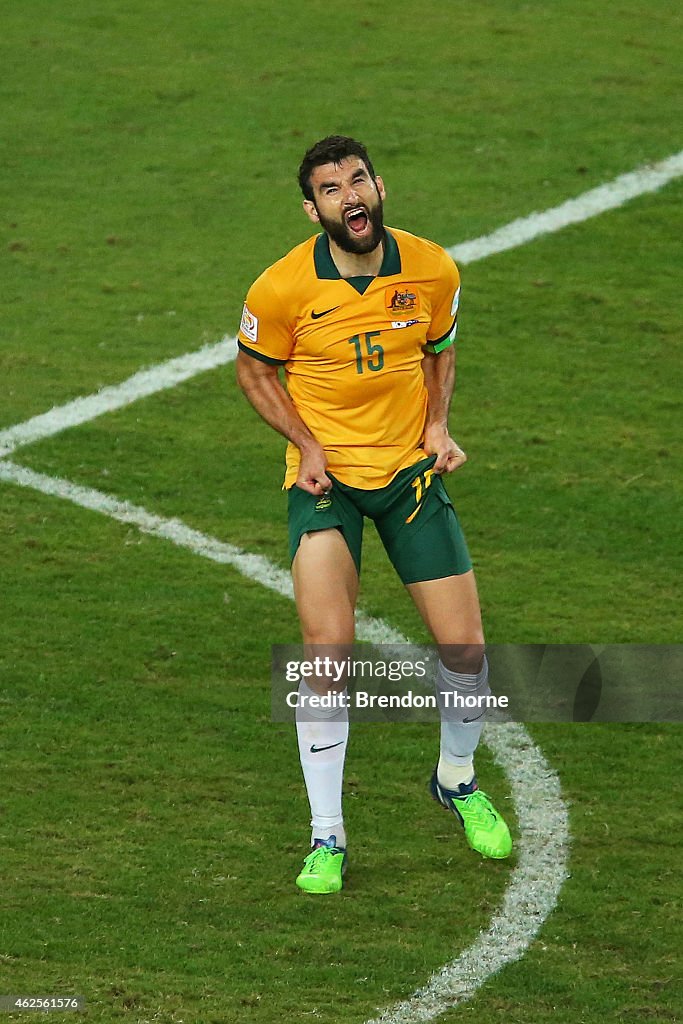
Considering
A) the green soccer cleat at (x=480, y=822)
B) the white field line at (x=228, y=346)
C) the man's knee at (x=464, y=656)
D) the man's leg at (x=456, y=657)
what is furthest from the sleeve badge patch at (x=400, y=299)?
the white field line at (x=228, y=346)

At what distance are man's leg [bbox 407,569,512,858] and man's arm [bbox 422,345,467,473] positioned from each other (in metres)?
0.36

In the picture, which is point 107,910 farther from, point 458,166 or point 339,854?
point 458,166

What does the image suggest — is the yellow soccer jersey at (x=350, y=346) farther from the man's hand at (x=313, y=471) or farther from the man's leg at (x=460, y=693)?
the man's leg at (x=460, y=693)

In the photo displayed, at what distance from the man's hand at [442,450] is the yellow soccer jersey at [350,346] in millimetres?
40

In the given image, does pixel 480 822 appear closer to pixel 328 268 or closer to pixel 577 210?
pixel 328 268

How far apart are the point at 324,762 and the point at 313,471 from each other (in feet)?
2.92

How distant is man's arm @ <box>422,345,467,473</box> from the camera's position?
5391 mm

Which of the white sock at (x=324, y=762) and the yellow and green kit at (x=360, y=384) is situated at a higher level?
the yellow and green kit at (x=360, y=384)

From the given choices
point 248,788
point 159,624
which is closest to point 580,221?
point 159,624

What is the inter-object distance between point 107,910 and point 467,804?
1.20 metres

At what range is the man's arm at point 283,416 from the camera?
5.26 m

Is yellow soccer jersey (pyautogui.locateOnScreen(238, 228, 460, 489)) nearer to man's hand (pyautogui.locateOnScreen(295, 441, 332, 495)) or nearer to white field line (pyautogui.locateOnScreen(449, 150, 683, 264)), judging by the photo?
man's hand (pyautogui.locateOnScreen(295, 441, 332, 495))

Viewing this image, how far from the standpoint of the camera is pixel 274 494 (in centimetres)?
793
